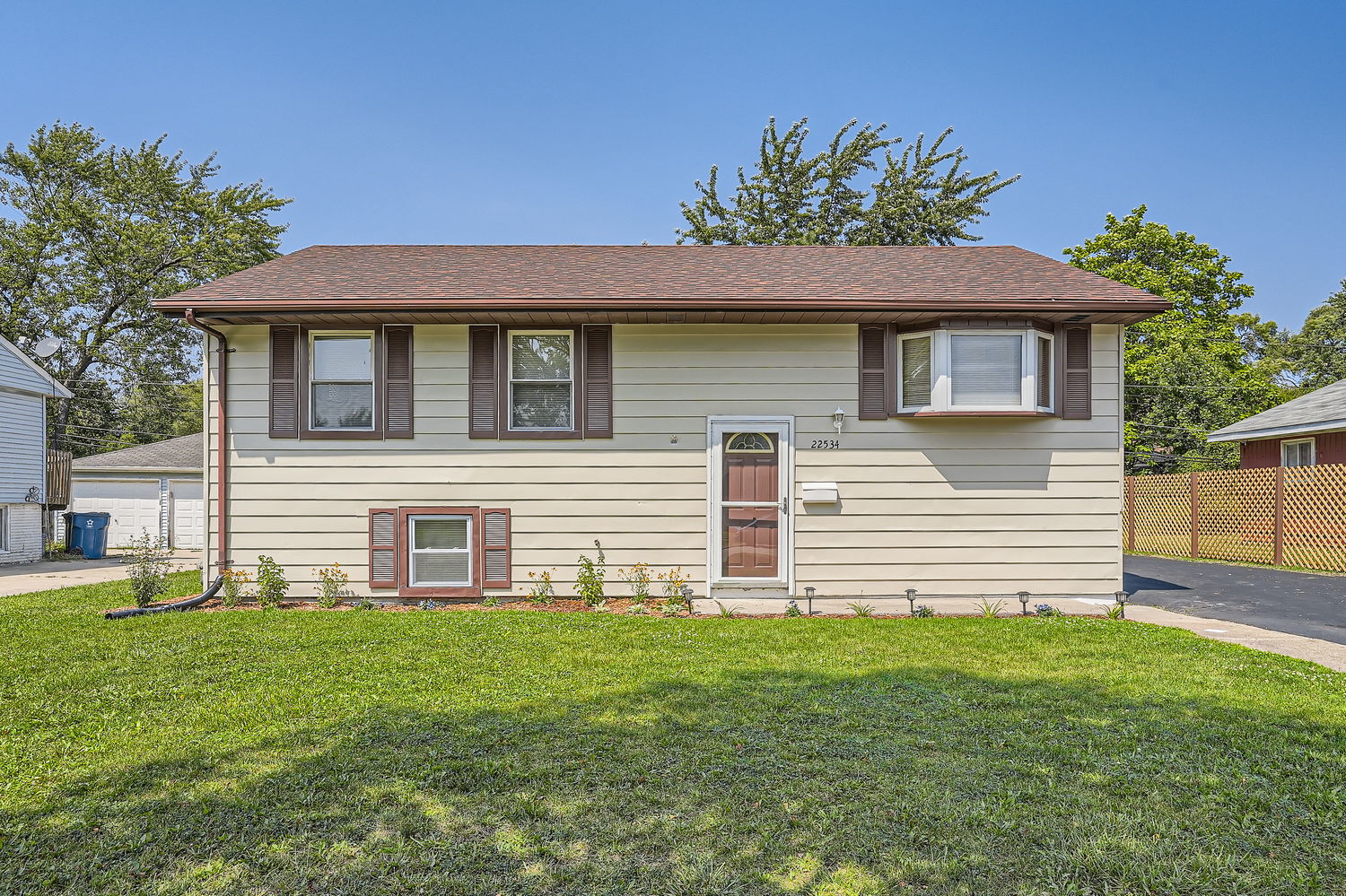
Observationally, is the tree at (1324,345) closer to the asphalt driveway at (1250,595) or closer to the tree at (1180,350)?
the tree at (1180,350)

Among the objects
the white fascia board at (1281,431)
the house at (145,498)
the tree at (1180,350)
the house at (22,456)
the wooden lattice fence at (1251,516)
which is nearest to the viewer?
the wooden lattice fence at (1251,516)

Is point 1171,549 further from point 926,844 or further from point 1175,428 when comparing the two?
point 926,844

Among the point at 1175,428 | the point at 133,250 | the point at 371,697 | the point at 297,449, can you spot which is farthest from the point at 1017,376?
the point at 133,250

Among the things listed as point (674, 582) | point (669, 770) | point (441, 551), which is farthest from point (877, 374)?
point (669, 770)

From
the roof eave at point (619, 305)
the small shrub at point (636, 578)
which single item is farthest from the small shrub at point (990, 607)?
the small shrub at point (636, 578)

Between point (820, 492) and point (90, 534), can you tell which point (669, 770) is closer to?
point (820, 492)

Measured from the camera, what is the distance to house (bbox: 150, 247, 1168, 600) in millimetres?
7906

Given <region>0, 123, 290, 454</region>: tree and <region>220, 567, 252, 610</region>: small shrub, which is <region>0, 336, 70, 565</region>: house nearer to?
<region>0, 123, 290, 454</region>: tree

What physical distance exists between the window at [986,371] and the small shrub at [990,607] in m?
2.03

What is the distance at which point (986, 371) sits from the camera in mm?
7707

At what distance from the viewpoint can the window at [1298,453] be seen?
15.1 meters

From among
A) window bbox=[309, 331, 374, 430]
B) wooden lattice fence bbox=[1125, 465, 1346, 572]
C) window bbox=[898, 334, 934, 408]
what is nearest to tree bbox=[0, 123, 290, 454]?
window bbox=[309, 331, 374, 430]

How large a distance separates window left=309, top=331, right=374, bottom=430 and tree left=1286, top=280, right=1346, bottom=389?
35196 millimetres

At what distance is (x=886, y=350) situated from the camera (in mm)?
7941
